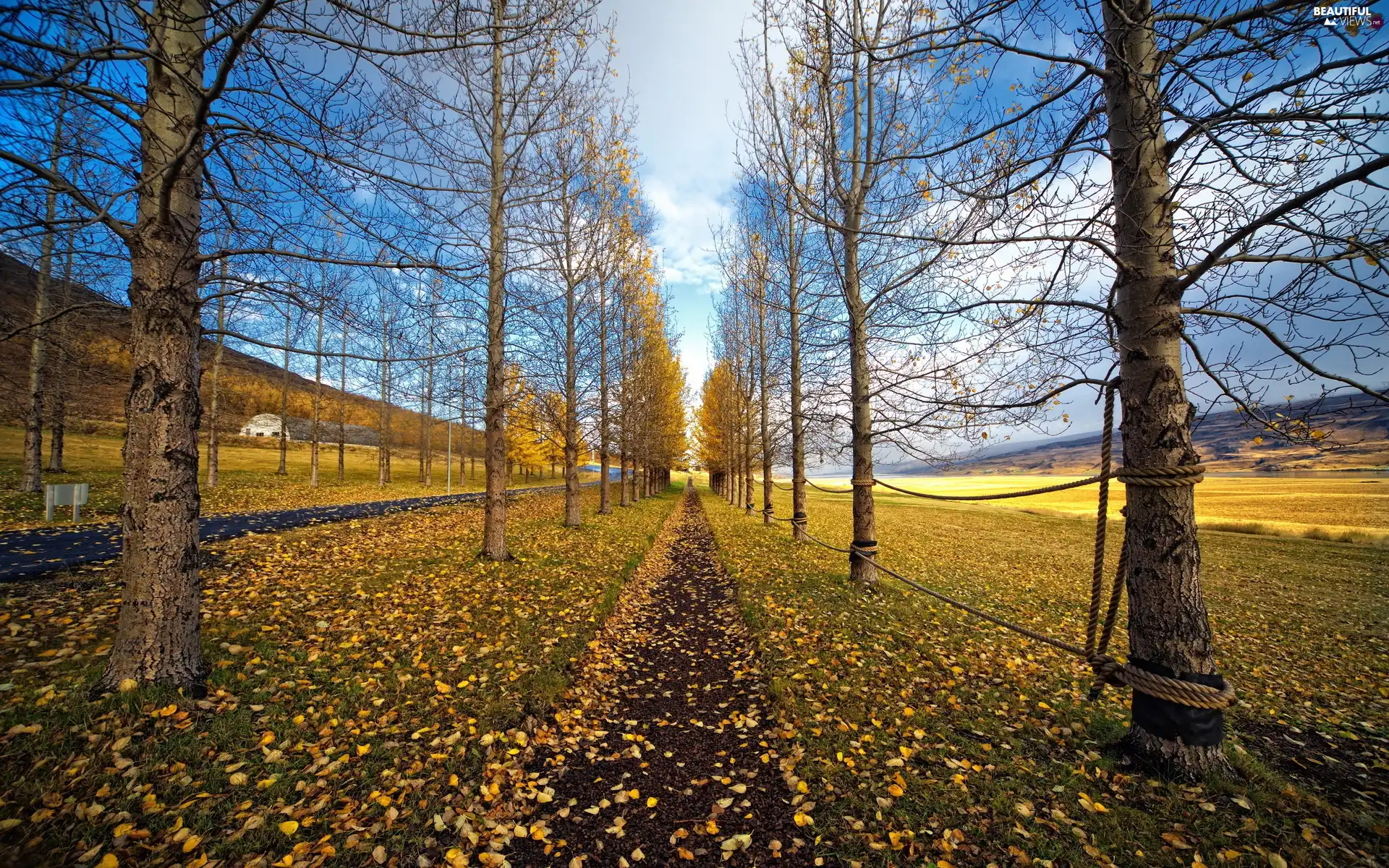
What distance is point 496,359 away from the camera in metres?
7.54

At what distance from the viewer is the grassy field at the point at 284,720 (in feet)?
5.49

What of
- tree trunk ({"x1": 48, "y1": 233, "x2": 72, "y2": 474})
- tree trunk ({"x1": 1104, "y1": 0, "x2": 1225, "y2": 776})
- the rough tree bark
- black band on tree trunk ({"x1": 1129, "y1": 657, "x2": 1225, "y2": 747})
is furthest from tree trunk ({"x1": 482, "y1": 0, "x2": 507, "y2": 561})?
tree trunk ({"x1": 48, "y1": 233, "x2": 72, "y2": 474})

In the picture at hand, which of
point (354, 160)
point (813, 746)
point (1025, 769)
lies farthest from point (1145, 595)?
point (354, 160)

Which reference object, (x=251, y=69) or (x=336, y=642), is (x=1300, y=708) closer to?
(x=336, y=642)

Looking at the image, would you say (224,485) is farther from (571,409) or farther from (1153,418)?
(1153,418)

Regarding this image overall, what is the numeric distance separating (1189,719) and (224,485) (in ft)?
105

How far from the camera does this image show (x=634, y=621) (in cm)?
638

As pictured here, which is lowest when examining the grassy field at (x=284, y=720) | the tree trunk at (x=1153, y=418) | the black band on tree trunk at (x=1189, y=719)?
the grassy field at (x=284, y=720)

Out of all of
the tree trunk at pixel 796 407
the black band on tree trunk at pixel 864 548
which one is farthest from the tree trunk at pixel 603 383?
the black band on tree trunk at pixel 864 548

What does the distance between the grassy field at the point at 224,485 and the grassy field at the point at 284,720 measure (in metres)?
11.4

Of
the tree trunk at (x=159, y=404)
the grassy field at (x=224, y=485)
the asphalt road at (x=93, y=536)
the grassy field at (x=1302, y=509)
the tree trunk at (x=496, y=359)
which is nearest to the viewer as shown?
the tree trunk at (x=159, y=404)

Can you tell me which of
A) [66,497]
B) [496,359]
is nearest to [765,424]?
[496,359]

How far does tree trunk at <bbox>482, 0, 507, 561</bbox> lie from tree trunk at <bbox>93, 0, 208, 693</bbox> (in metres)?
4.58

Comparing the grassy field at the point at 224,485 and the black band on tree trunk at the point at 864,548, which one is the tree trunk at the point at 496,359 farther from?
the grassy field at the point at 224,485
